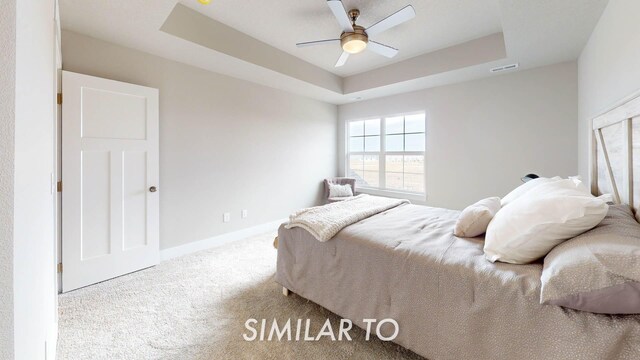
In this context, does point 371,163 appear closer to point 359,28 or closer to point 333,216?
point 359,28

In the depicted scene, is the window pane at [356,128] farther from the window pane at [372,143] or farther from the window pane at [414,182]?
the window pane at [414,182]

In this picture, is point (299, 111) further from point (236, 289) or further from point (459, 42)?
point (236, 289)

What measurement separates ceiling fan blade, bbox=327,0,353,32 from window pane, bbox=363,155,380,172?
2.93 meters

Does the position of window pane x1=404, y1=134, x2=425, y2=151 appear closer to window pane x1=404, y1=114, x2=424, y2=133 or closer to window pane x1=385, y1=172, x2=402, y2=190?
window pane x1=404, y1=114, x2=424, y2=133

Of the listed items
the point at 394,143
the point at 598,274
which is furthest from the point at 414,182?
the point at 598,274

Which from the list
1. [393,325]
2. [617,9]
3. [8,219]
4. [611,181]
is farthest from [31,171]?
[617,9]

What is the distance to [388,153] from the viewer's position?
15.9ft

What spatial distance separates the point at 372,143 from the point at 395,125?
573mm

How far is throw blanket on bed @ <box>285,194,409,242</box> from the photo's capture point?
186cm

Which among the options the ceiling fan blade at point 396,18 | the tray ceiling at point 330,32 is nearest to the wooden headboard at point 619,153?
the tray ceiling at point 330,32

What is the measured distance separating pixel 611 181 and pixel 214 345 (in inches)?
113

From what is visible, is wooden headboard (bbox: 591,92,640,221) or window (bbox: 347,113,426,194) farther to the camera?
window (bbox: 347,113,426,194)

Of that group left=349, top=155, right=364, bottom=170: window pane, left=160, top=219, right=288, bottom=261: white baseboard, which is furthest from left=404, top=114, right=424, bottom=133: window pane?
left=160, top=219, right=288, bottom=261: white baseboard

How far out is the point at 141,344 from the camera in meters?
1.68
